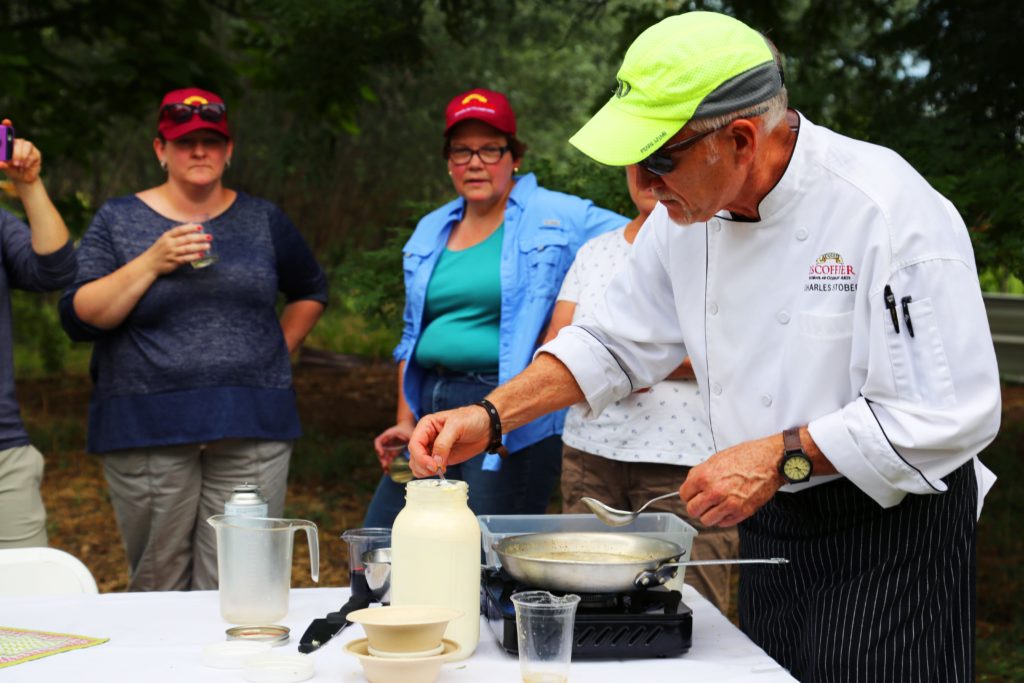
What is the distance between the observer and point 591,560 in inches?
86.0

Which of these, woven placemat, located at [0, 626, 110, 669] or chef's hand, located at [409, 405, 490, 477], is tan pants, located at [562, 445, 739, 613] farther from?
woven placemat, located at [0, 626, 110, 669]

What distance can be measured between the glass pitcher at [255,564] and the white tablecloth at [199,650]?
55 millimetres

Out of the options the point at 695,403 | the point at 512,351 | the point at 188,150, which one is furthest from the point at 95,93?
the point at 695,403

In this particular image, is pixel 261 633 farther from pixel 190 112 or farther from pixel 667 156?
pixel 190 112

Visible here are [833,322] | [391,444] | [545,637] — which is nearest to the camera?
[545,637]

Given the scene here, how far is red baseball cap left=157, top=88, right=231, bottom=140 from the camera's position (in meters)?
3.82

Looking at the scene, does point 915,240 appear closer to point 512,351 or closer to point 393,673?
point 393,673

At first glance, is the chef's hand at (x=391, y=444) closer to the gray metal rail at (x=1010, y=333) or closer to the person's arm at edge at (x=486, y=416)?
the person's arm at edge at (x=486, y=416)

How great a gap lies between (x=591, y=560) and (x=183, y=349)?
2.04 meters

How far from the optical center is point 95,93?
6.75 m

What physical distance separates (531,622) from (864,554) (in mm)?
694

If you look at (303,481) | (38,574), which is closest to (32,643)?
(38,574)

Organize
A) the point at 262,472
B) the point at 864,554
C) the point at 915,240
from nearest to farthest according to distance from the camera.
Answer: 1. the point at 915,240
2. the point at 864,554
3. the point at 262,472

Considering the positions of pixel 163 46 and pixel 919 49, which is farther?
pixel 163 46
